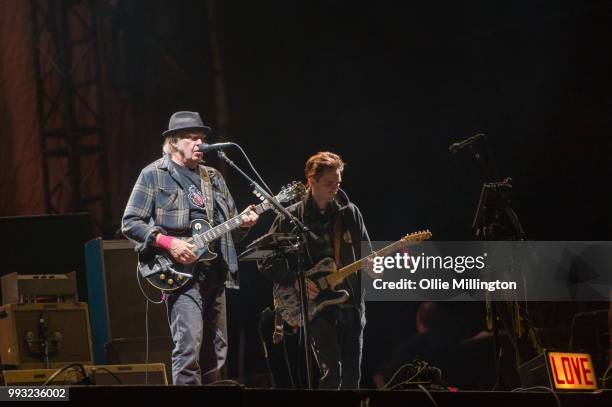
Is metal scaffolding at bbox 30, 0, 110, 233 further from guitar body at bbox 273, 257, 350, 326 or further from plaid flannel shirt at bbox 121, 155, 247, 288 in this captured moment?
guitar body at bbox 273, 257, 350, 326

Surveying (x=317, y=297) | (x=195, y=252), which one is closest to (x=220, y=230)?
(x=195, y=252)

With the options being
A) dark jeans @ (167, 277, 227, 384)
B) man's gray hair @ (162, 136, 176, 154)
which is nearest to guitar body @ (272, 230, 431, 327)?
dark jeans @ (167, 277, 227, 384)

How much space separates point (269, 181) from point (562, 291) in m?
2.44

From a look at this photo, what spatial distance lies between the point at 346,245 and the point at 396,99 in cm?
177

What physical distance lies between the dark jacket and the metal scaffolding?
2.24m

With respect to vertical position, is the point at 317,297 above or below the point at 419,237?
below

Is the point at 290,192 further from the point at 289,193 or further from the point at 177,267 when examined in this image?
the point at 177,267

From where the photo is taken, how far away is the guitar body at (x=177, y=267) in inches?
227

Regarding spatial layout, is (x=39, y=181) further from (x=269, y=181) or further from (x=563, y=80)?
(x=563, y=80)

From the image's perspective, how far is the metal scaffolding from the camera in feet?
26.2

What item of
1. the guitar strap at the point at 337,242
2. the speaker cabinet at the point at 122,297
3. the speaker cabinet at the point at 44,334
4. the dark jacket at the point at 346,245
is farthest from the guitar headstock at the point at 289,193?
the speaker cabinet at the point at 44,334

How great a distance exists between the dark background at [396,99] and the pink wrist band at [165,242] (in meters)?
1.37

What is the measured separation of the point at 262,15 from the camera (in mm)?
7844

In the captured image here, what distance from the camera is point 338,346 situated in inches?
243
